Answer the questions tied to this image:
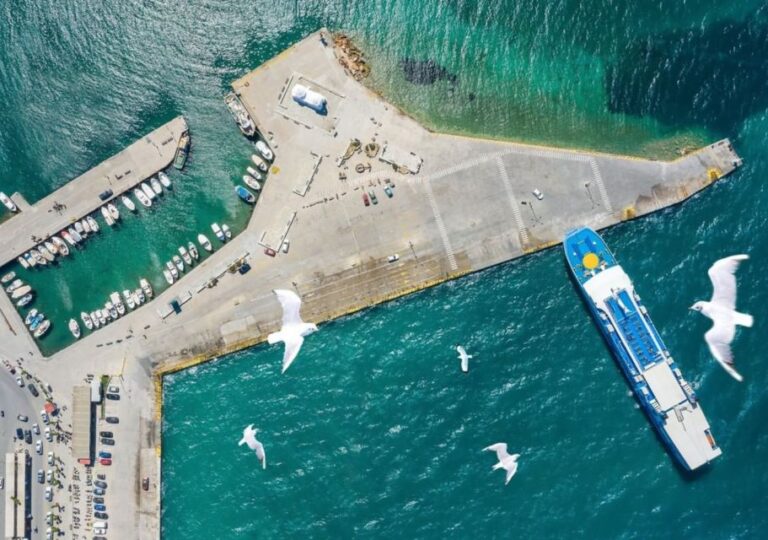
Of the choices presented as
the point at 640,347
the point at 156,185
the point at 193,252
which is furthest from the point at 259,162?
the point at 640,347

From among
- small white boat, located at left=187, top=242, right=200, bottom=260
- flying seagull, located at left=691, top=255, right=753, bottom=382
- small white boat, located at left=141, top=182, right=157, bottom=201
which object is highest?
small white boat, located at left=141, top=182, right=157, bottom=201

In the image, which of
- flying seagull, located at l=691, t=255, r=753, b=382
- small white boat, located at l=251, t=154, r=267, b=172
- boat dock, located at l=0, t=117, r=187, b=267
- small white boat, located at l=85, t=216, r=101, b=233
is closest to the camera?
flying seagull, located at l=691, t=255, r=753, b=382

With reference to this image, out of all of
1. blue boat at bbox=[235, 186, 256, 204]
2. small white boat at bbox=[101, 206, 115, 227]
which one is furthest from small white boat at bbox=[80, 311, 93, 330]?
blue boat at bbox=[235, 186, 256, 204]

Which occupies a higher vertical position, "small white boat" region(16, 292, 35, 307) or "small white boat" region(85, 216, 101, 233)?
"small white boat" region(85, 216, 101, 233)

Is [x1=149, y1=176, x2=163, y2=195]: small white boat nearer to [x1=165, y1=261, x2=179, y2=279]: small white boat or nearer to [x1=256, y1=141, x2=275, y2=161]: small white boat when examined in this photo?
[x1=165, y1=261, x2=179, y2=279]: small white boat

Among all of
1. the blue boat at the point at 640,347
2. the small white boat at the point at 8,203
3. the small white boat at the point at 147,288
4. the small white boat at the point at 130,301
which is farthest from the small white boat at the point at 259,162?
the blue boat at the point at 640,347

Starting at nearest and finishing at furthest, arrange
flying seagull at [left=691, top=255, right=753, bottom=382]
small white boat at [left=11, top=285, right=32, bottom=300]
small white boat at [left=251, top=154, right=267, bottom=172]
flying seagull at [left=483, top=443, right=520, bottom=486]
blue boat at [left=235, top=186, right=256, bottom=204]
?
flying seagull at [left=691, top=255, right=753, bottom=382] → flying seagull at [left=483, top=443, right=520, bottom=486] → small white boat at [left=251, top=154, right=267, bottom=172] → blue boat at [left=235, top=186, right=256, bottom=204] → small white boat at [left=11, top=285, right=32, bottom=300]

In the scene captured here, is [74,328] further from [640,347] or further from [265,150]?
[640,347]
